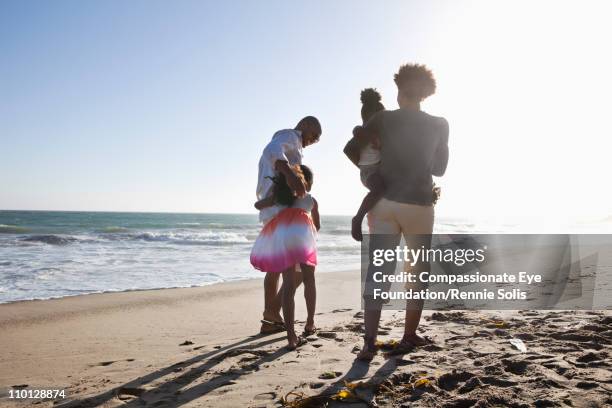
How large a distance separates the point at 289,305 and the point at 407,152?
1.39m

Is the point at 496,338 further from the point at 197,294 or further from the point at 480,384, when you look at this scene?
the point at 197,294

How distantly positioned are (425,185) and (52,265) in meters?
9.44

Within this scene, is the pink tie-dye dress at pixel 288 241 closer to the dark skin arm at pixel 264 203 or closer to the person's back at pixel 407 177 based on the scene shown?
the dark skin arm at pixel 264 203

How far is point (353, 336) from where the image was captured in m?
3.62

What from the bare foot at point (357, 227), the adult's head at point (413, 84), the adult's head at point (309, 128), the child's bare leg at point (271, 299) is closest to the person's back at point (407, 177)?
the adult's head at point (413, 84)

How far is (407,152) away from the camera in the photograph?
2971mm

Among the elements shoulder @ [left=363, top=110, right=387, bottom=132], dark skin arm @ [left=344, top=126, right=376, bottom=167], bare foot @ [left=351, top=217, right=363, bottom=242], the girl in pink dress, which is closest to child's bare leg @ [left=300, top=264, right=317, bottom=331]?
the girl in pink dress

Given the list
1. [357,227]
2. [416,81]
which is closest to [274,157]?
[357,227]

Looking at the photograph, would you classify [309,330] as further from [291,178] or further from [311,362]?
[291,178]

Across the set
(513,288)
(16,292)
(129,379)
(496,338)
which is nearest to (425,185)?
(496,338)

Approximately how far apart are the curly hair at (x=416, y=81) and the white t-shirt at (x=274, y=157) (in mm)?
954

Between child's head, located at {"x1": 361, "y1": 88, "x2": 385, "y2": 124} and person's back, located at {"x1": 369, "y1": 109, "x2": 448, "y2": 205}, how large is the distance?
0.33 metres

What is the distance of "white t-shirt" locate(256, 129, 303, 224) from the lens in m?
3.55

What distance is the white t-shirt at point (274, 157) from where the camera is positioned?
3.55 m
